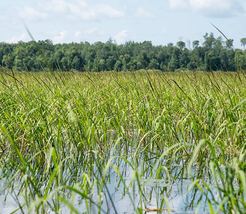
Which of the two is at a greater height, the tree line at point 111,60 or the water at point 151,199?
the tree line at point 111,60

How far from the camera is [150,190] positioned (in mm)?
1940

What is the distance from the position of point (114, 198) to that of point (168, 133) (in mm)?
1033

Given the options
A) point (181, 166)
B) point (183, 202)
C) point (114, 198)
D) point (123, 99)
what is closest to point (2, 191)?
point (114, 198)

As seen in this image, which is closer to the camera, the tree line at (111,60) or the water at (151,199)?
the water at (151,199)

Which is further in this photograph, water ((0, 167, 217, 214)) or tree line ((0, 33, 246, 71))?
tree line ((0, 33, 246, 71))

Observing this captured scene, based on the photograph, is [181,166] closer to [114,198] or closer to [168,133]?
[168,133]

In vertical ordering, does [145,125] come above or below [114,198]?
above

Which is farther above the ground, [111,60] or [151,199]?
[111,60]

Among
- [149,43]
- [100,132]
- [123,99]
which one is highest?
[149,43]

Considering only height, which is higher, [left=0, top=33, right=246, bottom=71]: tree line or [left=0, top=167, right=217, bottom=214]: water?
[left=0, top=33, right=246, bottom=71]: tree line

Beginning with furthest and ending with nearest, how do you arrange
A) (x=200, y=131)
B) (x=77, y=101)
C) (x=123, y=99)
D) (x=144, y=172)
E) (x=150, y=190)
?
(x=123, y=99)
(x=77, y=101)
(x=200, y=131)
(x=144, y=172)
(x=150, y=190)

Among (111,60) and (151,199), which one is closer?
(151,199)

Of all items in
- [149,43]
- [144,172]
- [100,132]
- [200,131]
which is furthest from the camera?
[149,43]

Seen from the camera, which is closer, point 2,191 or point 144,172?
point 2,191
